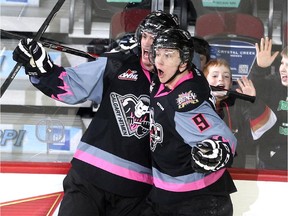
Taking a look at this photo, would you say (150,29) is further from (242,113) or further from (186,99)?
(242,113)

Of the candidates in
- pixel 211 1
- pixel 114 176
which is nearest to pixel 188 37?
pixel 114 176

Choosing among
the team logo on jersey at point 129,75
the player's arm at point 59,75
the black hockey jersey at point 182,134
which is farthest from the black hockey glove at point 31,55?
the black hockey jersey at point 182,134

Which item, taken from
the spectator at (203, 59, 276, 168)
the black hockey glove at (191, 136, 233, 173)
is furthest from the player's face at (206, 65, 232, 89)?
the black hockey glove at (191, 136, 233, 173)

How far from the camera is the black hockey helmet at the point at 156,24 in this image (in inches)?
91.6

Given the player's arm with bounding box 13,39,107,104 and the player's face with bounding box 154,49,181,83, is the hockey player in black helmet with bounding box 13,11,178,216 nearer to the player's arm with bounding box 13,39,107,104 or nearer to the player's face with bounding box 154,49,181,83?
the player's arm with bounding box 13,39,107,104

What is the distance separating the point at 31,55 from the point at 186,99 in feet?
1.61

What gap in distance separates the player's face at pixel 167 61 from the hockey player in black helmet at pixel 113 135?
13cm

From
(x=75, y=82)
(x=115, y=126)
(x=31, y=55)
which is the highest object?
(x=31, y=55)

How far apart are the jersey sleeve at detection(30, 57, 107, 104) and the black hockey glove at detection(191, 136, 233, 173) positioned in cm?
45

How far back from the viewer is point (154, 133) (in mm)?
2295

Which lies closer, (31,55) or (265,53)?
(31,55)

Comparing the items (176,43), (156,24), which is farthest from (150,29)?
(176,43)

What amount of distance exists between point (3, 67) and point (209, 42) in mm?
808

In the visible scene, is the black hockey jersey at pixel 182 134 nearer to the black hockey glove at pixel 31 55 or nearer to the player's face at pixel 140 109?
the player's face at pixel 140 109
